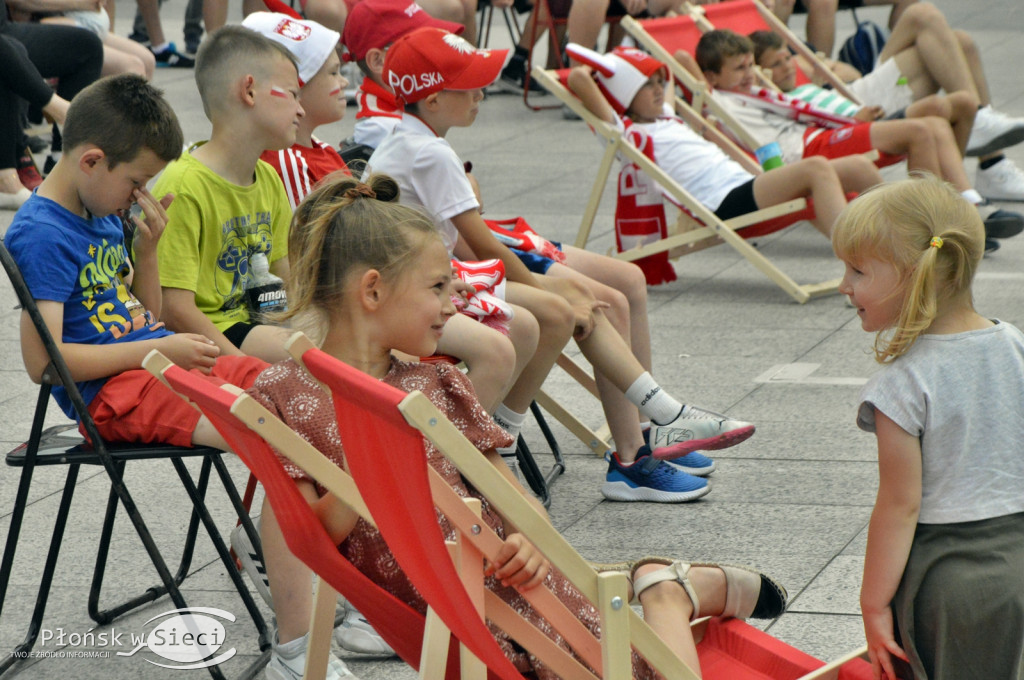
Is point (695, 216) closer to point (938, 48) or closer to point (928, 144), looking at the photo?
point (928, 144)

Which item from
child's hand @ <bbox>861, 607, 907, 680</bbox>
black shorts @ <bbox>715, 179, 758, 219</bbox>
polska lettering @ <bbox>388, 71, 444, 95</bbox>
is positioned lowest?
black shorts @ <bbox>715, 179, 758, 219</bbox>

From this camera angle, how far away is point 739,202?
6.02 m

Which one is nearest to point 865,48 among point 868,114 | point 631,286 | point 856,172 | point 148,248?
point 868,114

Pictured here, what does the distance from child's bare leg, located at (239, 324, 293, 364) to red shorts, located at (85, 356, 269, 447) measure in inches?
16.9

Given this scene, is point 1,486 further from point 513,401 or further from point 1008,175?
point 1008,175

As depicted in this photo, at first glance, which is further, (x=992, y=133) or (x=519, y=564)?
(x=992, y=133)

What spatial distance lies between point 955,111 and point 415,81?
3996 mm

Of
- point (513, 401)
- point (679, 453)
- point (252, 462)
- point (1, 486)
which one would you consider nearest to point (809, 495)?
point (679, 453)

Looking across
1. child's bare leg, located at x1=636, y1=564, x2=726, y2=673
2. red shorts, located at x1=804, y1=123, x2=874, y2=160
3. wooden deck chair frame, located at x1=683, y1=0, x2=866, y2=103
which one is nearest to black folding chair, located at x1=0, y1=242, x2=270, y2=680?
child's bare leg, located at x1=636, y1=564, x2=726, y2=673

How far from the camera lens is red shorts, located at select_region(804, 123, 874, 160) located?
21.4 feet

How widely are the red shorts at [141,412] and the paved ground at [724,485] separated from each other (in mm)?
565

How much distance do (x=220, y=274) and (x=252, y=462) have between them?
4.28ft

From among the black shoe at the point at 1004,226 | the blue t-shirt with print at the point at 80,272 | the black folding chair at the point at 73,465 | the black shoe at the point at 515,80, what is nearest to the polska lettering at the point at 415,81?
the blue t-shirt with print at the point at 80,272

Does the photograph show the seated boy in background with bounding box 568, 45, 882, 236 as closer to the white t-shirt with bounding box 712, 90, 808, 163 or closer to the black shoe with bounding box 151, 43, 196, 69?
the white t-shirt with bounding box 712, 90, 808, 163
